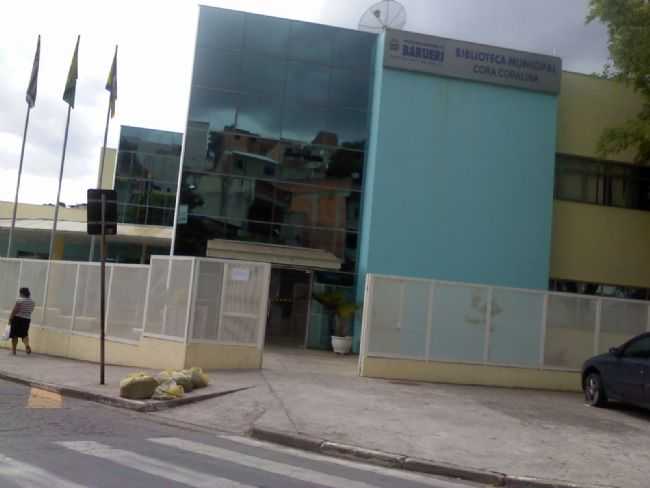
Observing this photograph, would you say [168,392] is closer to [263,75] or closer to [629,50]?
[263,75]

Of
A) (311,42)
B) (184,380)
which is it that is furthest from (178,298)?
(311,42)

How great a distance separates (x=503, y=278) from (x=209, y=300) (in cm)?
1090

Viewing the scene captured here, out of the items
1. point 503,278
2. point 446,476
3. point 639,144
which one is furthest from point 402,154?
point 446,476

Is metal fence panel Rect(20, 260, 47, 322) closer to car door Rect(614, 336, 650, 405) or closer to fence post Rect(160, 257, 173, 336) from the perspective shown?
fence post Rect(160, 257, 173, 336)

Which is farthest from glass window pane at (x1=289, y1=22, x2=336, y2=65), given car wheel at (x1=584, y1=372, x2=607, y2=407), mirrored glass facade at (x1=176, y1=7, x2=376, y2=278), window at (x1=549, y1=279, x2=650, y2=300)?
car wheel at (x1=584, y1=372, x2=607, y2=407)

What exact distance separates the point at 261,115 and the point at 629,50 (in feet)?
35.3

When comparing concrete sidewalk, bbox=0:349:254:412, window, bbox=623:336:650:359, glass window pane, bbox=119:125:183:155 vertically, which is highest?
glass window pane, bbox=119:125:183:155

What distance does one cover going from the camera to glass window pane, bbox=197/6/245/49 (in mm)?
22438

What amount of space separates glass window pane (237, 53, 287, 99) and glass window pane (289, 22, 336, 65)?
2.08ft

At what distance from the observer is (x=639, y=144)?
→ 65.9ft

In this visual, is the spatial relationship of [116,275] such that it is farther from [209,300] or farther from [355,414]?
[355,414]

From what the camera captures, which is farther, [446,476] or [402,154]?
[402,154]

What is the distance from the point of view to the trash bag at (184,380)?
1186 centimetres

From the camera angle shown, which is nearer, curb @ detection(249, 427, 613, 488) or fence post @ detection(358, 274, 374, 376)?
curb @ detection(249, 427, 613, 488)
